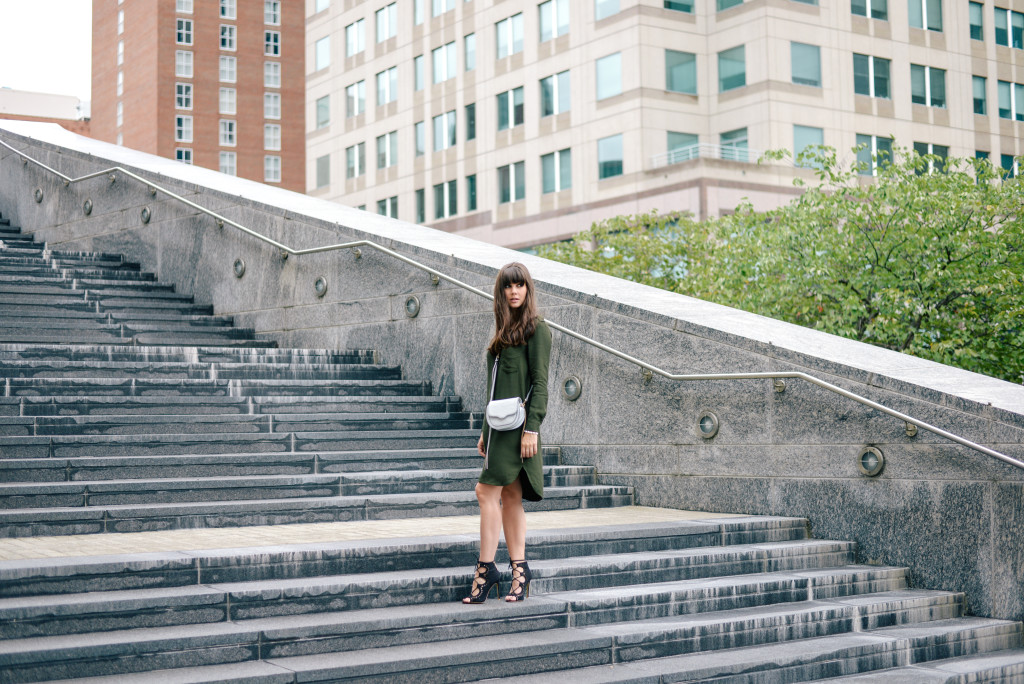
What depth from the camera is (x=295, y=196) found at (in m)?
13.3

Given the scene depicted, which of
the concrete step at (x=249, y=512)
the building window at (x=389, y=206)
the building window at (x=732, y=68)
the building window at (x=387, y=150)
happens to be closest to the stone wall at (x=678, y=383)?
the concrete step at (x=249, y=512)

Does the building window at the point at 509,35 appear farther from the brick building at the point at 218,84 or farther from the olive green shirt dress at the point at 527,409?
the olive green shirt dress at the point at 527,409

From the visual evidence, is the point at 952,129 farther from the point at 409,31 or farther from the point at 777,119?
the point at 409,31

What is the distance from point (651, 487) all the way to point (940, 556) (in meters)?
2.34

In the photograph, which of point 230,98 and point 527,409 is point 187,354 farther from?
point 230,98

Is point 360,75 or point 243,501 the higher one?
point 360,75

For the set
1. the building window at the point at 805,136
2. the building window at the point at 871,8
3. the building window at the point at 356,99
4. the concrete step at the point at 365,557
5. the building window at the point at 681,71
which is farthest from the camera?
the building window at the point at 356,99

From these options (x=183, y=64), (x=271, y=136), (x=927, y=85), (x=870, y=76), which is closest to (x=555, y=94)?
(x=870, y=76)

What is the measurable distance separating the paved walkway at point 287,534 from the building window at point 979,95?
39.4 meters

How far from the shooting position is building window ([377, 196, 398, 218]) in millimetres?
49875

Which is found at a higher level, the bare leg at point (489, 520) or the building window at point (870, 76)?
the building window at point (870, 76)

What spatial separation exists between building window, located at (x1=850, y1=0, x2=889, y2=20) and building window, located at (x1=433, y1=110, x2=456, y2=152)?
1632 cm

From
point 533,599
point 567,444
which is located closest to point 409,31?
point 567,444

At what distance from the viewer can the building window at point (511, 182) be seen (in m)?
42.9
